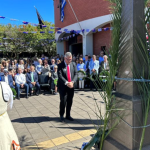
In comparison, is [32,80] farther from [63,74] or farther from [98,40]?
[98,40]

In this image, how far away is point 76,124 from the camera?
171 inches

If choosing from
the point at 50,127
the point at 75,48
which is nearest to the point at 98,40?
the point at 75,48

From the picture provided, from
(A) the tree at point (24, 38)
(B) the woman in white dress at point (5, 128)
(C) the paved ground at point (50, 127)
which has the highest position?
(A) the tree at point (24, 38)

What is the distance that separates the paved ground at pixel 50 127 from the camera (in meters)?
3.36

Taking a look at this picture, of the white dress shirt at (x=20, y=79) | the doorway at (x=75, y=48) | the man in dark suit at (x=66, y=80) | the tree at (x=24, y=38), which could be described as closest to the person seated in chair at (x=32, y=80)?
the white dress shirt at (x=20, y=79)

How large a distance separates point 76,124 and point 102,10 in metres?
11.0

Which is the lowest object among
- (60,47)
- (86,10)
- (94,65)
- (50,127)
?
(50,127)

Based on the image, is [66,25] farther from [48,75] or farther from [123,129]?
[123,129]

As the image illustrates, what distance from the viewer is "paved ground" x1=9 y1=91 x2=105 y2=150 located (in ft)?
11.0

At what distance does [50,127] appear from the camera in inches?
166

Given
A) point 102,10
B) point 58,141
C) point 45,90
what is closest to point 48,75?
point 45,90

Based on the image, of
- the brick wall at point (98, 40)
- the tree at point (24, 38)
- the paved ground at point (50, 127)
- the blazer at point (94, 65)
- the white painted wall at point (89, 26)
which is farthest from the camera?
the tree at point (24, 38)

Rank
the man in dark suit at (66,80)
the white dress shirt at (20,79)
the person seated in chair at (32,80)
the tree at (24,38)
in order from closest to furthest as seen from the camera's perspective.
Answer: the man in dark suit at (66,80) < the white dress shirt at (20,79) < the person seated in chair at (32,80) < the tree at (24,38)

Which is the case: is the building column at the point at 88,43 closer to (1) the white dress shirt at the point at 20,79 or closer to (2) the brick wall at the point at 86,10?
(2) the brick wall at the point at 86,10
